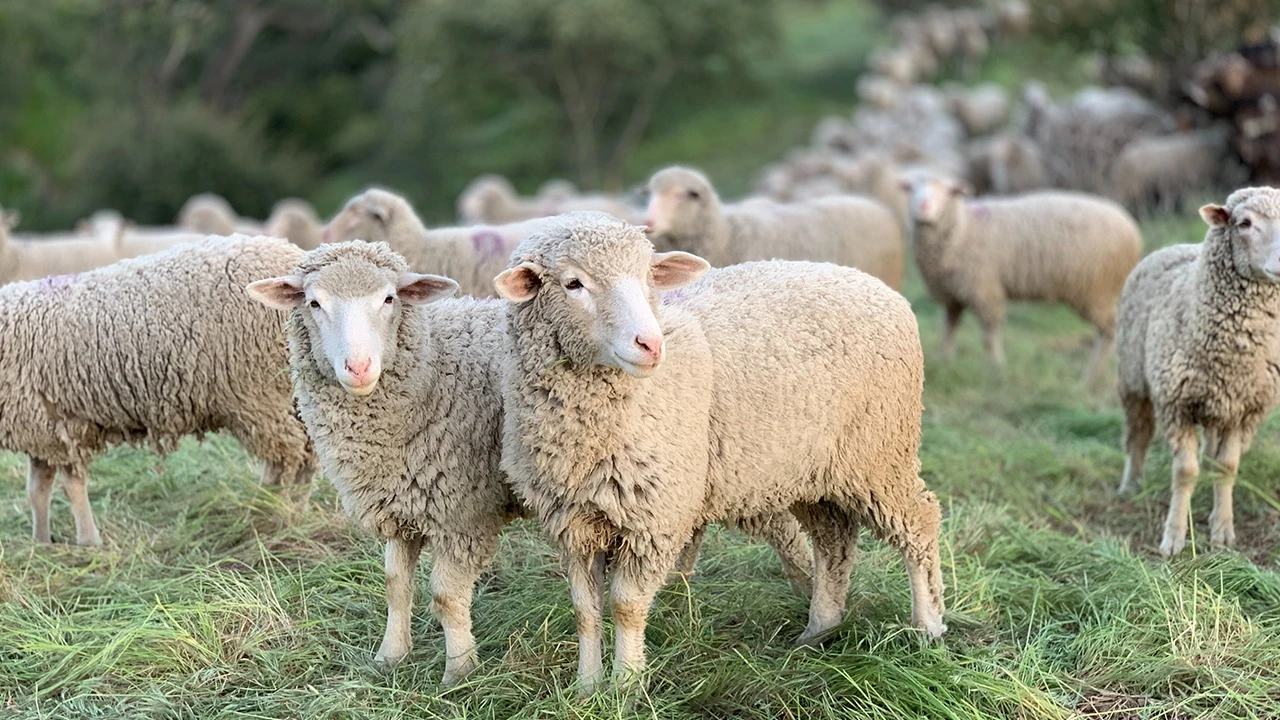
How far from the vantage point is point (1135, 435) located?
18.0ft

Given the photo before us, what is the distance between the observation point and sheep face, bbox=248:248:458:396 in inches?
Answer: 128

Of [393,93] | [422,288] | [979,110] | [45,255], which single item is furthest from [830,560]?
[393,93]

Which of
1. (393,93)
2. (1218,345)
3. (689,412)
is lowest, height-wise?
(393,93)

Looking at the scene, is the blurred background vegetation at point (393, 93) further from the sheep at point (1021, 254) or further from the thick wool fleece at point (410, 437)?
the thick wool fleece at point (410, 437)

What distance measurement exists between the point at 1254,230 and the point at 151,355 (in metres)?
4.04

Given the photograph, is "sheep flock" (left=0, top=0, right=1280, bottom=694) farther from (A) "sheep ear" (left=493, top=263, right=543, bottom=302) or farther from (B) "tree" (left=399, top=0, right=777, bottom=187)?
(B) "tree" (left=399, top=0, right=777, bottom=187)

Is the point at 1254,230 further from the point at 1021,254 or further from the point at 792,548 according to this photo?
the point at 1021,254

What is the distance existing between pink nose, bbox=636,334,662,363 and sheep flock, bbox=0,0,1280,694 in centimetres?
2

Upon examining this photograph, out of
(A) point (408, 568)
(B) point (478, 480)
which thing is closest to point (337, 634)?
(A) point (408, 568)

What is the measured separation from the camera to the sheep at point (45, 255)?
800 cm

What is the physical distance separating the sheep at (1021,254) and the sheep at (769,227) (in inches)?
12.0

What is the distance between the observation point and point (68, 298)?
4.61m

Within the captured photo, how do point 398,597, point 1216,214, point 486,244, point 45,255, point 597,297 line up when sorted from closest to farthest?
point 597,297
point 398,597
point 1216,214
point 486,244
point 45,255

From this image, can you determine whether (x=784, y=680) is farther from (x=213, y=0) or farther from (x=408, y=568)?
(x=213, y=0)
